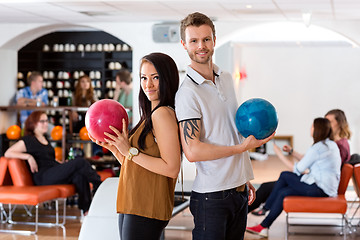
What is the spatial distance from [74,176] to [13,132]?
2146 mm

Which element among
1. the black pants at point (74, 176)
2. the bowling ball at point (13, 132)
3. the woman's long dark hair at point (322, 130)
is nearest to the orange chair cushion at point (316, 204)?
the woman's long dark hair at point (322, 130)

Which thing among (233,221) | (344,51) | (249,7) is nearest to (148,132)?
(233,221)

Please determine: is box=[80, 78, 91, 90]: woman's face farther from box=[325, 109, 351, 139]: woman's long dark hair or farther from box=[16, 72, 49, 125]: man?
box=[325, 109, 351, 139]: woman's long dark hair

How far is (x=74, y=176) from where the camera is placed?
7125 millimetres

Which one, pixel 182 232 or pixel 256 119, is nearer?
pixel 256 119

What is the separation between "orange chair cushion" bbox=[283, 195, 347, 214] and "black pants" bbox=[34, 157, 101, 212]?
91.7 inches

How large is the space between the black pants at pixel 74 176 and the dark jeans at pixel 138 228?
4521 mm

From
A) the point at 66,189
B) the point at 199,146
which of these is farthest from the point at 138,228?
the point at 66,189

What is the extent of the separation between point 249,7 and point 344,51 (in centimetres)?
931

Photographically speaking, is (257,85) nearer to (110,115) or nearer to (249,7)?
(249,7)

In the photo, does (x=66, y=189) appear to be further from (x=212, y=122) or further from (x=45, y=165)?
(x=212, y=122)

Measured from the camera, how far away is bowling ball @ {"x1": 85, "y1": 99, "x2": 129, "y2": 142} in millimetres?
2709

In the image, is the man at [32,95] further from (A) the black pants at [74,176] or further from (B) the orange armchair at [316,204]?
(B) the orange armchair at [316,204]

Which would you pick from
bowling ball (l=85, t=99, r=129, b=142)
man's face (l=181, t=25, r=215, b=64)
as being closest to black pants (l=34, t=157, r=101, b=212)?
bowling ball (l=85, t=99, r=129, b=142)
